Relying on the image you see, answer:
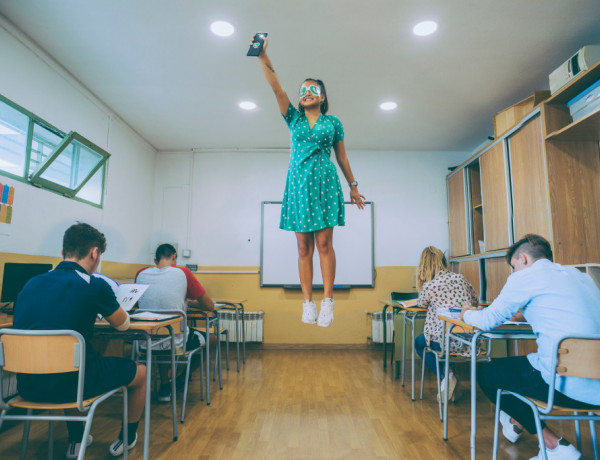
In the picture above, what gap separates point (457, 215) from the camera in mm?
5379

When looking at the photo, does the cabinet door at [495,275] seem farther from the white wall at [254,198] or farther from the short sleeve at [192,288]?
the short sleeve at [192,288]

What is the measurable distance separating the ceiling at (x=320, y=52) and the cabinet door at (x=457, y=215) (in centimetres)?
86

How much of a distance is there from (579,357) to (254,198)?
4764 millimetres

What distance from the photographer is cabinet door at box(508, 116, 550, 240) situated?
3312 mm

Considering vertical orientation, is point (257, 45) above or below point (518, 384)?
above

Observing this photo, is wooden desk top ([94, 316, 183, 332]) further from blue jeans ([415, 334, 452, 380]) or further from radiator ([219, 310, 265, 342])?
radiator ([219, 310, 265, 342])

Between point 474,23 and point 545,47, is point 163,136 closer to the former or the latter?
point 474,23

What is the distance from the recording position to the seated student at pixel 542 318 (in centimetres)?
163

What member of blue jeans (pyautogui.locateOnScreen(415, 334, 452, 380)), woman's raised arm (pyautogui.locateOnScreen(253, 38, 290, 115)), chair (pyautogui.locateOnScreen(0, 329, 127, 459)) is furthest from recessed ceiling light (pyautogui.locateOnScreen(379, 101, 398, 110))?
chair (pyautogui.locateOnScreen(0, 329, 127, 459))

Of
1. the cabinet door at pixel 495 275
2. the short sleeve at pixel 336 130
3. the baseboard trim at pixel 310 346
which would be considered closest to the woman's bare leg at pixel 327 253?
the short sleeve at pixel 336 130

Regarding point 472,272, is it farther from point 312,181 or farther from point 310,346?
point 312,181

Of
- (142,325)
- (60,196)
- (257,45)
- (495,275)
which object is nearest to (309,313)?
(142,325)

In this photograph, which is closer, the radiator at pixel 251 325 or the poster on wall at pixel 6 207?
the poster on wall at pixel 6 207

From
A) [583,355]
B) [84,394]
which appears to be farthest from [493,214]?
[84,394]
